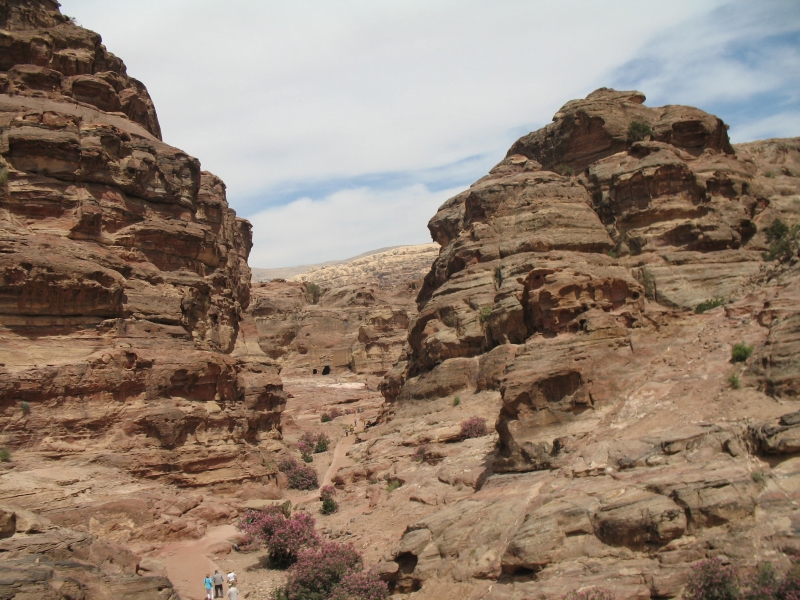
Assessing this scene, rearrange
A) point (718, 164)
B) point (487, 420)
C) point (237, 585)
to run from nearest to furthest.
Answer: point (237, 585), point (487, 420), point (718, 164)

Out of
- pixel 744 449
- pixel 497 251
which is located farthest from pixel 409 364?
pixel 744 449

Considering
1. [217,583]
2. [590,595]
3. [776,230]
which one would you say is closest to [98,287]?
[217,583]

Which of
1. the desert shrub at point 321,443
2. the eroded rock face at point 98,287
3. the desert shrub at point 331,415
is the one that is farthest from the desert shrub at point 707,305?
the desert shrub at point 331,415

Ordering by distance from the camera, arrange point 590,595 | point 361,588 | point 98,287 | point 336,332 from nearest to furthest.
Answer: point 590,595 < point 361,588 < point 98,287 < point 336,332

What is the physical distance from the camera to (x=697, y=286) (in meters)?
30.7

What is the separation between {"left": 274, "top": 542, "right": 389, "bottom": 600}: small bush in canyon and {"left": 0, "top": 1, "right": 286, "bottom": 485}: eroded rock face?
560 cm

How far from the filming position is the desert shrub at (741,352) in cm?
1658

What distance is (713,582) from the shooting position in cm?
1128

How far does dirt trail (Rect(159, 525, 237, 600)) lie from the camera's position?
688 inches

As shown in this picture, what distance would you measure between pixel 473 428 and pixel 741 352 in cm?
1139

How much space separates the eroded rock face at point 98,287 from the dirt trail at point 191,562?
2.16 m

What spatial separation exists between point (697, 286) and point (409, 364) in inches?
576

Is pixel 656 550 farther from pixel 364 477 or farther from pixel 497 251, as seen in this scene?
pixel 497 251

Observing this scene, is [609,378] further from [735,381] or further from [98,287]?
Result: [98,287]
